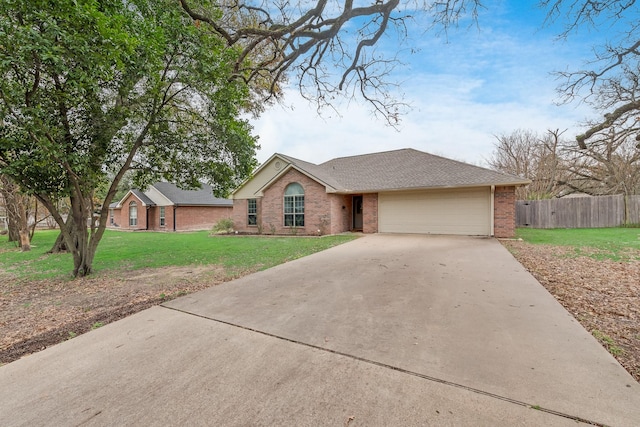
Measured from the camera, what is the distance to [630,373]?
2.28 meters

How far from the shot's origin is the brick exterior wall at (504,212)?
39.9 feet

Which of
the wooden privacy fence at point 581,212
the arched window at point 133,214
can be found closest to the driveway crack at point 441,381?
the wooden privacy fence at point 581,212

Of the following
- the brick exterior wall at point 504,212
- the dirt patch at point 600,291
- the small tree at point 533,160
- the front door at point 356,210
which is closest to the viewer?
the dirt patch at point 600,291

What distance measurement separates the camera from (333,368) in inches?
93.4

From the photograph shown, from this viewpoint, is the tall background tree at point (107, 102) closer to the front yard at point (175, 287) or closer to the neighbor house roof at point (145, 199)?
the front yard at point (175, 287)

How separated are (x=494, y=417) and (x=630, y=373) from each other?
154 centimetres

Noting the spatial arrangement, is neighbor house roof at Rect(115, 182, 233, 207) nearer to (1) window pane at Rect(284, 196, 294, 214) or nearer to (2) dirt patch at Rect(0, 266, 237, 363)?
(1) window pane at Rect(284, 196, 294, 214)

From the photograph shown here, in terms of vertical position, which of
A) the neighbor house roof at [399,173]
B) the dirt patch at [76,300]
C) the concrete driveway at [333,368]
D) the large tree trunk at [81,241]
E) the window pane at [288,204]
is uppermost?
the neighbor house roof at [399,173]

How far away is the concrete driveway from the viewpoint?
72.9 inches

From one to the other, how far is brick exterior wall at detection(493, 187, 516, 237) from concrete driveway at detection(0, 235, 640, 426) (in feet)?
30.7

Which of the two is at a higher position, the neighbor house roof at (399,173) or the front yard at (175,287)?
the neighbor house roof at (399,173)

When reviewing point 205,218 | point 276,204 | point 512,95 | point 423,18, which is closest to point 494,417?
point 423,18

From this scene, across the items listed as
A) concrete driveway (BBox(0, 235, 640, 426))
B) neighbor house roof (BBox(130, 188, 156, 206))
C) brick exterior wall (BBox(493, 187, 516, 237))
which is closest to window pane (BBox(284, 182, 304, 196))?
brick exterior wall (BBox(493, 187, 516, 237))

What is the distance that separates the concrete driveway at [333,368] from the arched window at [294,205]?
38.6ft
